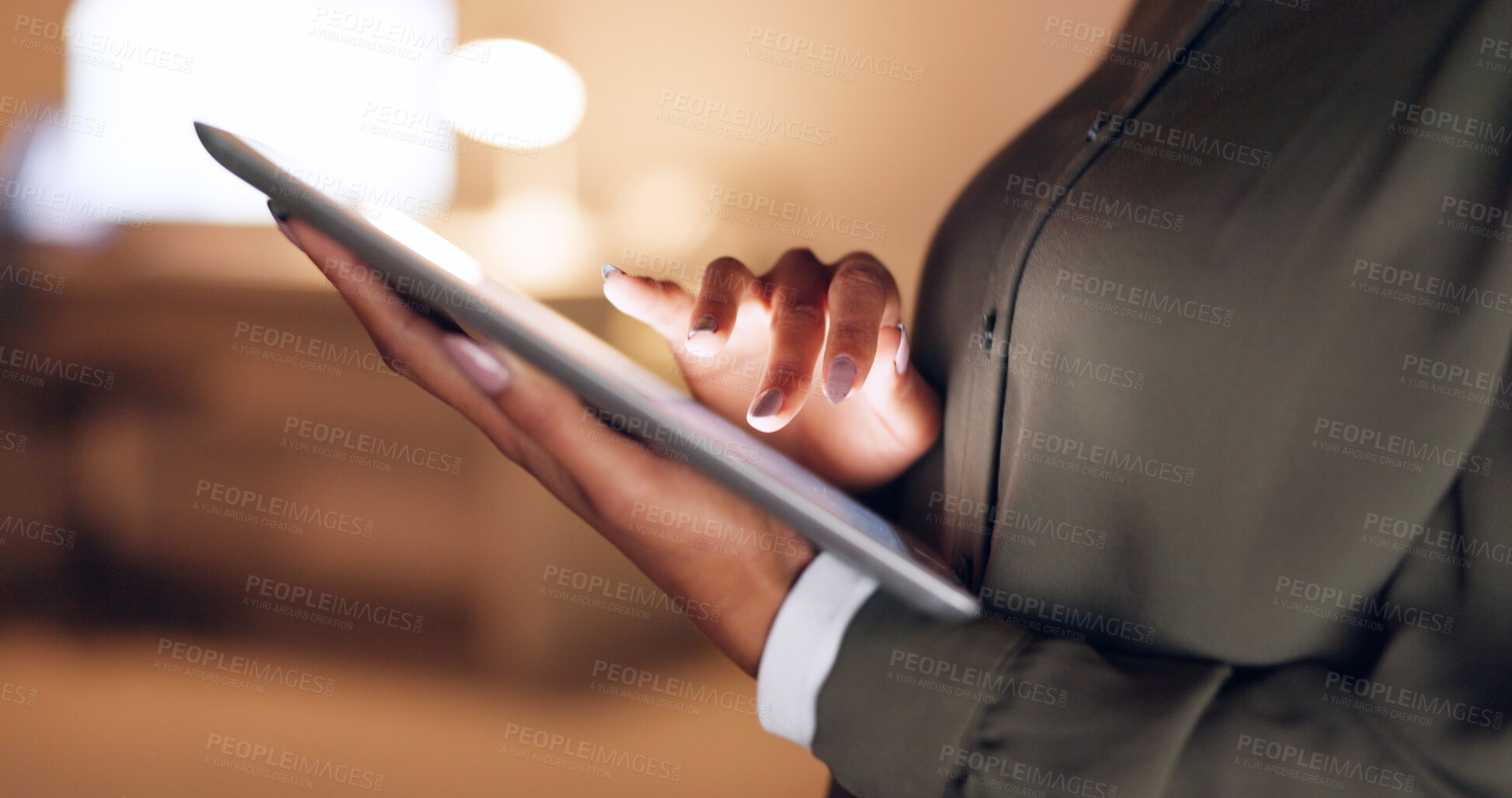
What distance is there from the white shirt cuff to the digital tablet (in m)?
0.03

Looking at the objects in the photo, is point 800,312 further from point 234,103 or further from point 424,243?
point 234,103

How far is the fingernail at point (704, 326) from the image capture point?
1.60ft

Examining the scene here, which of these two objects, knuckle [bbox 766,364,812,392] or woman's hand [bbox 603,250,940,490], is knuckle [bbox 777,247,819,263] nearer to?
woman's hand [bbox 603,250,940,490]

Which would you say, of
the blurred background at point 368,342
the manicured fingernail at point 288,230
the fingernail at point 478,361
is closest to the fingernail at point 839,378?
the fingernail at point 478,361

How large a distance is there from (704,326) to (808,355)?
8 centimetres

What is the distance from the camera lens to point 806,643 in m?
0.43

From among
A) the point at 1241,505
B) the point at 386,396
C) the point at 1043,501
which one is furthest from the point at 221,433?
the point at 1241,505

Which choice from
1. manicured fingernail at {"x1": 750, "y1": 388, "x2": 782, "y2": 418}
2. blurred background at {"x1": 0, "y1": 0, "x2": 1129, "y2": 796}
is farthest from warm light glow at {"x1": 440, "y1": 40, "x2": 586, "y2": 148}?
manicured fingernail at {"x1": 750, "y1": 388, "x2": 782, "y2": 418}

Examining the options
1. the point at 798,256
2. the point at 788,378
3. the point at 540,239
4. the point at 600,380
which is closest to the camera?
the point at 600,380

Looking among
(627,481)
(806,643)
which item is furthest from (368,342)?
(806,643)

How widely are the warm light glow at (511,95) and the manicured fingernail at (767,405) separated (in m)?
0.80

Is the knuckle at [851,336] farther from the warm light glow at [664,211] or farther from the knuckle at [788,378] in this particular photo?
the warm light glow at [664,211]

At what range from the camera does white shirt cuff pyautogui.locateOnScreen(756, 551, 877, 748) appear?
16.7 inches

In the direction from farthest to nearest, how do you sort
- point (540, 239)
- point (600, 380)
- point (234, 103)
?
point (540, 239)
point (234, 103)
point (600, 380)
